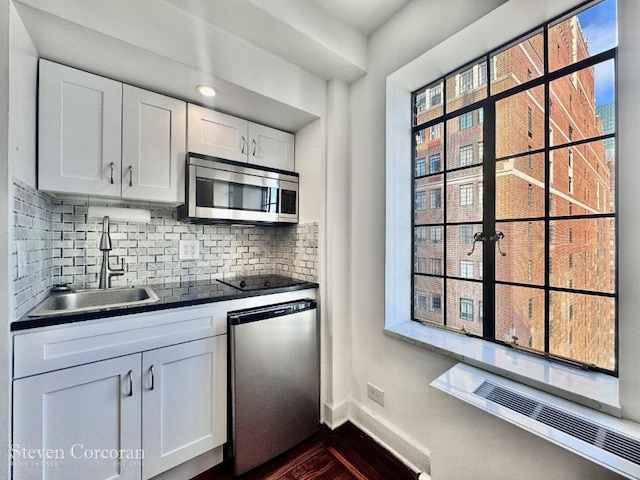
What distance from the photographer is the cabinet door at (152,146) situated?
5.11 feet

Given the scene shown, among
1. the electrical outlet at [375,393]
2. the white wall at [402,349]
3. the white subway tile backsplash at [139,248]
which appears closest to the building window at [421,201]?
the white wall at [402,349]

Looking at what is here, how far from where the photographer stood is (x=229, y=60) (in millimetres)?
1542

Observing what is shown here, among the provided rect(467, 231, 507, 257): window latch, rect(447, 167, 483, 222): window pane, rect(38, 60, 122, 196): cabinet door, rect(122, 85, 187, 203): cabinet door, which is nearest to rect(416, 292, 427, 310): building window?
rect(467, 231, 507, 257): window latch

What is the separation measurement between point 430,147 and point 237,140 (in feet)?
4.37

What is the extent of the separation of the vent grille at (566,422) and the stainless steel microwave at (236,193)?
1612 millimetres

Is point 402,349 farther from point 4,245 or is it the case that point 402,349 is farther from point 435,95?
point 4,245

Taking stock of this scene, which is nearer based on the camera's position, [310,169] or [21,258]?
[21,258]

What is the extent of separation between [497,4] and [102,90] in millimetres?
2036

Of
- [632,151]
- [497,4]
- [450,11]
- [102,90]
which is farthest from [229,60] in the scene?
[632,151]

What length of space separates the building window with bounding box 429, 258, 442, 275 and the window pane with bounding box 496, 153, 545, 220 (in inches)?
16.8

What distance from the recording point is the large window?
1188 mm

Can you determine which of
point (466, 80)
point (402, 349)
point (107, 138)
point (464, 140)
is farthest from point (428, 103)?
point (107, 138)

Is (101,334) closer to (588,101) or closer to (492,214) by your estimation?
(492,214)

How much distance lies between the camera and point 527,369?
47.5 inches
